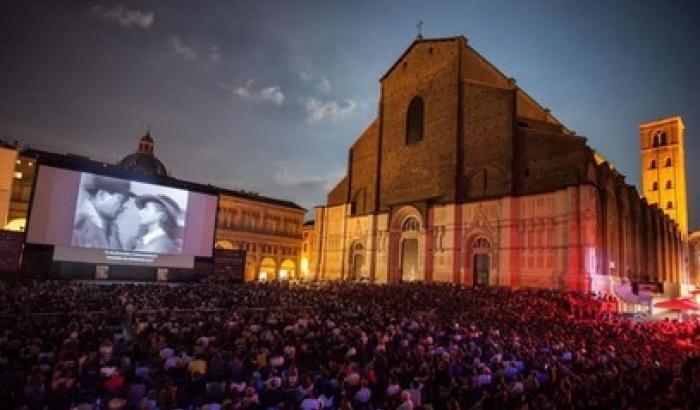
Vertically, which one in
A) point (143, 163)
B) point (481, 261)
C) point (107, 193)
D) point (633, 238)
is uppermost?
point (143, 163)

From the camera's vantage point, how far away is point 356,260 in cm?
3978

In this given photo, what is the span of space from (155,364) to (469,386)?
7347mm

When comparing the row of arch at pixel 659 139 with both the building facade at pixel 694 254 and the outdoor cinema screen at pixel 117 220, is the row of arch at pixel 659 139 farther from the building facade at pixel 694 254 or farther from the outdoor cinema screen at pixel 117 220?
the outdoor cinema screen at pixel 117 220

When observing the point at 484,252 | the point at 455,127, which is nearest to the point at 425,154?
the point at 455,127

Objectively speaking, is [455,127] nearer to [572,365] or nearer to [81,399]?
[572,365]

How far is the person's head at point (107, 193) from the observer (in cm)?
2725

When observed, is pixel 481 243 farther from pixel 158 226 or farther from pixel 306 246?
pixel 306 246

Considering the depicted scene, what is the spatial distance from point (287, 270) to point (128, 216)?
30.0 meters

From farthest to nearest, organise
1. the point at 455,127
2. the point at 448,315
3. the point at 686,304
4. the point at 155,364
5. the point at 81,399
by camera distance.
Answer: the point at 455,127, the point at 686,304, the point at 448,315, the point at 155,364, the point at 81,399

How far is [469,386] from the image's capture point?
28.1 ft

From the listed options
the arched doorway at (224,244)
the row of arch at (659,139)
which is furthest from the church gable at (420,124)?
the row of arch at (659,139)

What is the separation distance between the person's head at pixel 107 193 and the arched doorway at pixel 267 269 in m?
26.0

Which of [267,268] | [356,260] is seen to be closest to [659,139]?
[356,260]

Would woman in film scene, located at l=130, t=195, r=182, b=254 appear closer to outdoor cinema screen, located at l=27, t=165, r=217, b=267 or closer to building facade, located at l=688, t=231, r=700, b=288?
outdoor cinema screen, located at l=27, t=165, r=217, b=267
